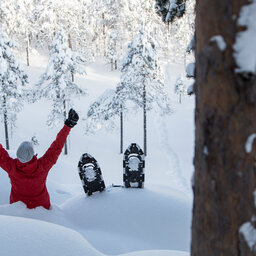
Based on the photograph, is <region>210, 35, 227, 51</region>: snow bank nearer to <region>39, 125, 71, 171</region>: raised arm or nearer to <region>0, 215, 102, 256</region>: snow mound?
<region>0, 215, 102, 256</region>: snow mound

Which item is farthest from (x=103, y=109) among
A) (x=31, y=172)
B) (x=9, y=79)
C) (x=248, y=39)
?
(x=248, y=39)

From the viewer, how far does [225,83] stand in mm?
1196

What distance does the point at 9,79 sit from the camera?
19.0 meters

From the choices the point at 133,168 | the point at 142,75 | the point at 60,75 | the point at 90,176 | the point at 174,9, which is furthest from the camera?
the point at 60,75

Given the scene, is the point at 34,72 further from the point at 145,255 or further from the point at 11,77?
the point at 145,255

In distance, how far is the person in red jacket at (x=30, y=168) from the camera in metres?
3.92

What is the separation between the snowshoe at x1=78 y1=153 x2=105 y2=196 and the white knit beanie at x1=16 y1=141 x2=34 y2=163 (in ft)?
7.17

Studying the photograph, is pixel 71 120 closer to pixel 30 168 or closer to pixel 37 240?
pixel 30 168

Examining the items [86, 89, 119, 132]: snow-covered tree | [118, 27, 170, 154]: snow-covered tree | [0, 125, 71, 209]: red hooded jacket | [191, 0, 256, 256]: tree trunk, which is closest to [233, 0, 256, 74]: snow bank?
[191, 0, 256, 256]: tree trunk

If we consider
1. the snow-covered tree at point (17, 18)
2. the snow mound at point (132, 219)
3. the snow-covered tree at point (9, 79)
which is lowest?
the snow mound at point (132, 219)

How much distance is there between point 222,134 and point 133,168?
5164 mm

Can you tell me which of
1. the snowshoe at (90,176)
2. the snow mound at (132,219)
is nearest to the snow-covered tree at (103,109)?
the snowshoe at (90,176)

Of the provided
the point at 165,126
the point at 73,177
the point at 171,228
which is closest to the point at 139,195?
the point at 171,228

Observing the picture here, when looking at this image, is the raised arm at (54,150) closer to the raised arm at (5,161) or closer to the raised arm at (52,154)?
the raised arm at (52,154)
